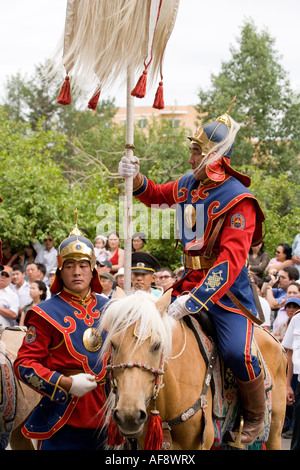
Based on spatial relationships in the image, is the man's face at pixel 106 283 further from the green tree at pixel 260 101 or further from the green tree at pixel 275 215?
the green tree at pixel 260 101

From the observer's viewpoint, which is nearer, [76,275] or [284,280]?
[76,275]

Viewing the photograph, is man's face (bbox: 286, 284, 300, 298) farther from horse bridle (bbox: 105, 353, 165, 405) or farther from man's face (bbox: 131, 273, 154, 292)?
horse bridle (bbox: 105, 353, 165, 405)

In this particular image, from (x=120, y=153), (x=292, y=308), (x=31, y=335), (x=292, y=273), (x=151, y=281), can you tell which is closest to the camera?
(x=31, y=335)

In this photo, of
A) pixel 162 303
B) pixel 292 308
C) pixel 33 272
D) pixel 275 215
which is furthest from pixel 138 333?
pixel 275 215

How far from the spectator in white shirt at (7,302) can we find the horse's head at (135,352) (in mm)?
5148

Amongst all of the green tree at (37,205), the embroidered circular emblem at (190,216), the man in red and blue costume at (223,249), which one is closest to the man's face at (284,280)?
the man in red and blue costume at (223,249)

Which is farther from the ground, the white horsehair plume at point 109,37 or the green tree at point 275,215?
the white horsehair plume at point 109,37

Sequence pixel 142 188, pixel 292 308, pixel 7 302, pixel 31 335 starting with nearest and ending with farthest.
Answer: pixel 31 335 → pixel 142 188 → pixel 292 308 → pixel 7 302

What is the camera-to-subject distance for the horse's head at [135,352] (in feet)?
11.2

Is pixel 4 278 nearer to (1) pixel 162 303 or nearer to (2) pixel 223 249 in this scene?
(2) pixel 223 249

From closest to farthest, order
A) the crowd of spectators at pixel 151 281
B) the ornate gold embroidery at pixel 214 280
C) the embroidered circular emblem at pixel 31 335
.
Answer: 1. the embroidered circular emblem at pixel 31 335
2. the ornate gold embroidery at pixel 214 280
3. the crowd of spectators at pixel 151 281

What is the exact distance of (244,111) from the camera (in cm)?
2961

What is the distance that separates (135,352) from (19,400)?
75.1 inches

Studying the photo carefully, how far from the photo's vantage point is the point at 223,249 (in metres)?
4.60
